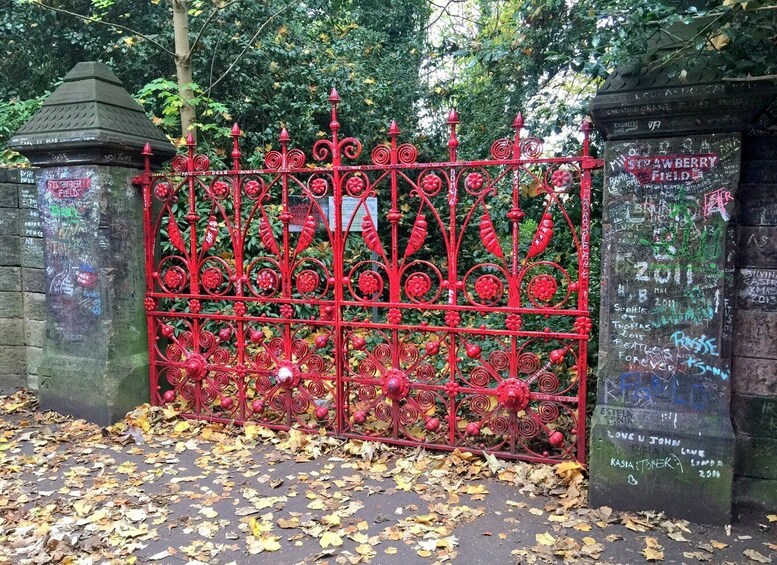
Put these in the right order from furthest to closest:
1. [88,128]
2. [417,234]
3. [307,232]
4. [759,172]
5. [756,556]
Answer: [88,128] < [307,232] < [417,234] < [759,172] < [756,556]

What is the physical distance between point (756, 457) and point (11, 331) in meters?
5.81

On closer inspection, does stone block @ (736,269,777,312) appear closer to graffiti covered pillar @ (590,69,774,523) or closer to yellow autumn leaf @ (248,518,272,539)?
graffiti covered pillar @ (590,69,774,523)

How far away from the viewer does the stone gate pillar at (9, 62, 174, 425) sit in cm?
464

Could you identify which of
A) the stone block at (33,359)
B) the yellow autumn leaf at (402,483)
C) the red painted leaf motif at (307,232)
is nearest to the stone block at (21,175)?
the stone block at (33,359)

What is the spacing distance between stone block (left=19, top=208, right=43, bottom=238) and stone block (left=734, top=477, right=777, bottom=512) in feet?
18.1

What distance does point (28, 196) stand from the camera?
5.24 m

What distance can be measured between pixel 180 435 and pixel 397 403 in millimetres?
1739

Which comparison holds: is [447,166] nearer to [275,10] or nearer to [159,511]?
[159,511]

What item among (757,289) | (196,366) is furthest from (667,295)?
(196,366)

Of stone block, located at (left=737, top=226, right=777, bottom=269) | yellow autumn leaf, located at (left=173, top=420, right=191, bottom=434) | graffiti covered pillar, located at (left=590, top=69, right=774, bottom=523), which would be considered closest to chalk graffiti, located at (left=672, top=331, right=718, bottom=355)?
graffiti covered pillar, located at (left=590, top=69, right=774, bottom=523)

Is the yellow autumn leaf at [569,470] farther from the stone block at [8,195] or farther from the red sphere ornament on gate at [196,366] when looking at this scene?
the stone block at [8,195]

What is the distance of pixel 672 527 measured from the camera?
318 cm

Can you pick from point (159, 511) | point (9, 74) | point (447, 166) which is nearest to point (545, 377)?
point (447, 166)

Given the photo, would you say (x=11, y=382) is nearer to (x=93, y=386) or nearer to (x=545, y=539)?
(x=93, y=386)
